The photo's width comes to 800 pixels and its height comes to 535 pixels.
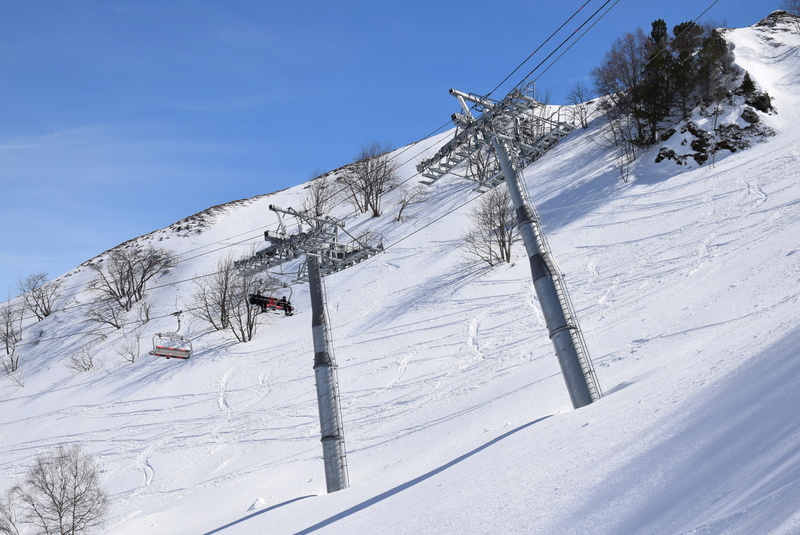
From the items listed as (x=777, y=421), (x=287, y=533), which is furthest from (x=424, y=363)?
(x=777, y=421)

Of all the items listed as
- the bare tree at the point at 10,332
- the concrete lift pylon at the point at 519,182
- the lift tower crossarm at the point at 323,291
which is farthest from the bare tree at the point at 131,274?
the concrete lift pylon at the point at 519,182

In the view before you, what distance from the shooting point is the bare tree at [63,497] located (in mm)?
23312

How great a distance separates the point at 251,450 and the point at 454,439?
1210 cm

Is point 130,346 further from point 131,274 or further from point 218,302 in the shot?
point 131,274

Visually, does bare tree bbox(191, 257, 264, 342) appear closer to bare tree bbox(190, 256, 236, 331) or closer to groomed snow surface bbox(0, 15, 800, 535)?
bare tree bbox(190, 256, 236, 331)

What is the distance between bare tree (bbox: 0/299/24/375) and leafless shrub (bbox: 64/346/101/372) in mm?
7790

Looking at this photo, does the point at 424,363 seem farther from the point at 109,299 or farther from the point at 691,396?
the point at 109,299

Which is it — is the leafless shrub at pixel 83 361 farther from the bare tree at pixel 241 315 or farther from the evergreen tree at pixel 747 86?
the evergreen tree at pixel 747 86

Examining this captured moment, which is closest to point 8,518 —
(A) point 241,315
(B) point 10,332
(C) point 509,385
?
(A) point 241,315

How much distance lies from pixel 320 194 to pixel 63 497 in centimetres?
4896

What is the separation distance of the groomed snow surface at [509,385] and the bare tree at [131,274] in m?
2.60

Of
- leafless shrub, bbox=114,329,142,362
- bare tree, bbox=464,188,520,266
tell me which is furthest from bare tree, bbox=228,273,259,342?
bare tree, bbox=464,188,520,266

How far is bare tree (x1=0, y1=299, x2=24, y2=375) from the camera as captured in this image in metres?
50.7

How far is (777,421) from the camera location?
177 inches
